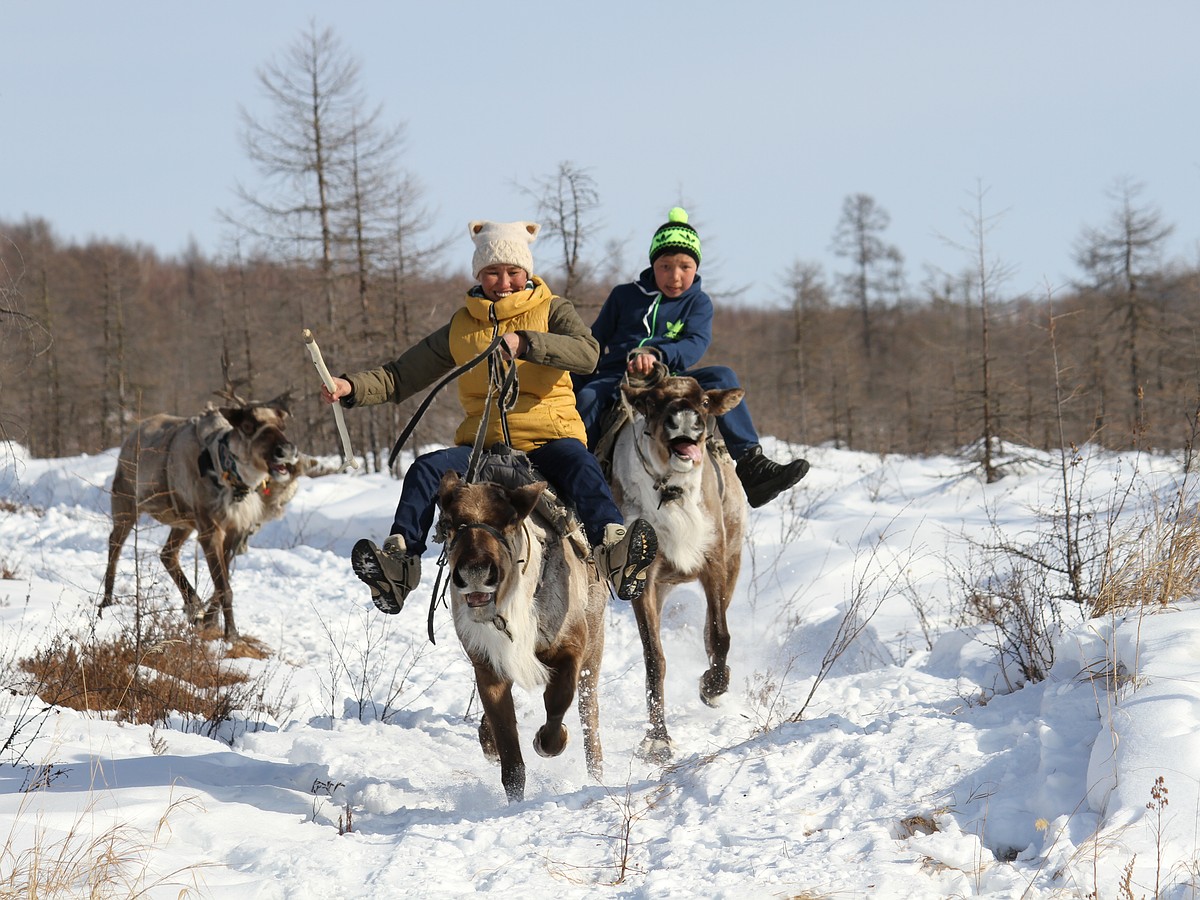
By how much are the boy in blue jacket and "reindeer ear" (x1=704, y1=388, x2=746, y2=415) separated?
104 centimetres

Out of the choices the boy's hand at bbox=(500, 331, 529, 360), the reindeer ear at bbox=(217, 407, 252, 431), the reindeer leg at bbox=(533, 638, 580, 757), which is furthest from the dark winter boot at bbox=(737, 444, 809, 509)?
the reindeer ear at bbox=(217, 407, 252, 431)

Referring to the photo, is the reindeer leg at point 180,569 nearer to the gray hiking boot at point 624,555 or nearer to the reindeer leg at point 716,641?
the reindeer leg at point 716,641

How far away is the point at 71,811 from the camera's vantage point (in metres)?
4.00

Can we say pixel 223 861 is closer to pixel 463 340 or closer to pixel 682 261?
pixel 463 340

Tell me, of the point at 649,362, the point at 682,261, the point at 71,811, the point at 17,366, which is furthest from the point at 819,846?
the point at 682,261

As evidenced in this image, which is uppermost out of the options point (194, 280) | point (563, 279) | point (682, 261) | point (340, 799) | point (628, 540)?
point (194, 280)

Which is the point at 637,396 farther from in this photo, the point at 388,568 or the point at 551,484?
the point at 388,568

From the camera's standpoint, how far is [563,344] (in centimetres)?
491

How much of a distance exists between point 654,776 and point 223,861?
2.00 metres

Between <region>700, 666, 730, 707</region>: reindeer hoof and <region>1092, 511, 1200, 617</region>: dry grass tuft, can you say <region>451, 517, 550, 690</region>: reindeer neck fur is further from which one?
<region>1092, 511, 1200, 617</region>: dry grass tuft

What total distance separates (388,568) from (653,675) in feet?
6.90

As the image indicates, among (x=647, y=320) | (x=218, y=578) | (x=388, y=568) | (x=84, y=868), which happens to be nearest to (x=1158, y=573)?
(x=647, y=320)

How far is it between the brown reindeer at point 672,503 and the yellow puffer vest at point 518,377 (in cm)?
88

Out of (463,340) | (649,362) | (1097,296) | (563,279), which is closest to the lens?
(463,340)
